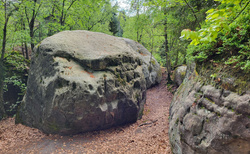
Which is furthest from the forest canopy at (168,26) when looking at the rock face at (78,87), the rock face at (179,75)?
the rock face at (78,87)

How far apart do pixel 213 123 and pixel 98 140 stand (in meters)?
4.83

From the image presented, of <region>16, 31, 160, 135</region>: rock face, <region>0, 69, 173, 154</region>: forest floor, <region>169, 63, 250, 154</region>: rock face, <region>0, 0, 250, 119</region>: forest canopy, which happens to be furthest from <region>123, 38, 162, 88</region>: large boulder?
<region>169, 63, 250, 154</region>: rock face

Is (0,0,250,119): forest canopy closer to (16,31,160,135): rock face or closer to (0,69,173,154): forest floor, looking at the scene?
(0,69,173,154): forest floor

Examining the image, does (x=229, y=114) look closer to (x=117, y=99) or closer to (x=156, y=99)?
(x=117, y=99)

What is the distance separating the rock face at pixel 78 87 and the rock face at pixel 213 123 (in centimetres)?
369

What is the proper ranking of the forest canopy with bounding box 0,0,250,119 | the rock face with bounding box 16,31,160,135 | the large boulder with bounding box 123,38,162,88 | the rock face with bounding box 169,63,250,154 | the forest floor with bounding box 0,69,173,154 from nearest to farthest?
the forest canopy with bounding box 0,0,250,119, the rock face with bounding box 169,63,250,154, the forest floor with bounding box 0,69,173,154, the rock face with bounding box 16,31,160,135, the large boulder with bounding box 123,38,162,88

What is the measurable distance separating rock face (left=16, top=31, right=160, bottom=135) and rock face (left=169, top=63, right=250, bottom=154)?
12.1 ft

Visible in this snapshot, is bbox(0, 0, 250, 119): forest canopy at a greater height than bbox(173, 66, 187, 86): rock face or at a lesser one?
greater

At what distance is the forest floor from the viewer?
5.45 m

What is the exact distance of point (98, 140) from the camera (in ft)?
20.7

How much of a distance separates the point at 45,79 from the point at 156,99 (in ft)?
26.0

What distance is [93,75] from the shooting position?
22.1 feet

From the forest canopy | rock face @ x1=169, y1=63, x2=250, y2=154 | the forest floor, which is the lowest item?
the forest floor

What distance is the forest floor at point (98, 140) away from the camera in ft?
17.9
